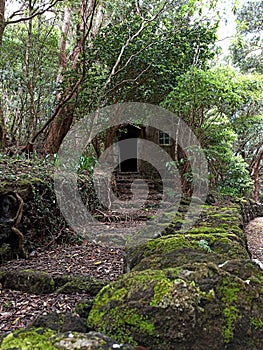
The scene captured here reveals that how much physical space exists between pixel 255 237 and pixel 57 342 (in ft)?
21.3

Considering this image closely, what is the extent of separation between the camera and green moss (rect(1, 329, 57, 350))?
1103 mm

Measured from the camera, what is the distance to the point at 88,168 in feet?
22.4

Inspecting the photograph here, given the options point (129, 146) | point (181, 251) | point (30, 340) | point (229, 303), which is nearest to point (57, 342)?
point (30, 340)

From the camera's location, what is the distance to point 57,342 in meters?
1.11

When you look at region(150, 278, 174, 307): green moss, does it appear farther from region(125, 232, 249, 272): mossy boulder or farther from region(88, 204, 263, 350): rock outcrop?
region(125, 232, 249, 272): mossy boulder

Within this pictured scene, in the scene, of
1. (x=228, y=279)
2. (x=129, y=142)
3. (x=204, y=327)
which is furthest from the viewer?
(x=129, y=142)

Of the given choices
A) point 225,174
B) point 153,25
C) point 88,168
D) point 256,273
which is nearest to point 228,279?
point 256,273

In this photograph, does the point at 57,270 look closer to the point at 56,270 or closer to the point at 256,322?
the point at 56,270

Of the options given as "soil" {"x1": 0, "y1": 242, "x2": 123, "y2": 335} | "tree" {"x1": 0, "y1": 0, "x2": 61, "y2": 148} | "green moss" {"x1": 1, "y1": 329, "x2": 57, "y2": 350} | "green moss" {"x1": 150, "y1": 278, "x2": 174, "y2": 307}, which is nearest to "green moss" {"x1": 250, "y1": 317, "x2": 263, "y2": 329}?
"green moss" {"x1": 150, "y1": 278, "x2": 174, "y2": 307}

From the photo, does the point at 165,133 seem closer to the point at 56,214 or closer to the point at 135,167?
the point at 135,167

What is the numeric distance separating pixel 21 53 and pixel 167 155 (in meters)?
5.58

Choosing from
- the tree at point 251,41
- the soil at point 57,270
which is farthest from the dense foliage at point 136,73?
the tree at point 251,41

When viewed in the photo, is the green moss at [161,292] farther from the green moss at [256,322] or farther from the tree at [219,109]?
the tree at [219,109]

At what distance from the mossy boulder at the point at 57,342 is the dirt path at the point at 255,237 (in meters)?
4.35
